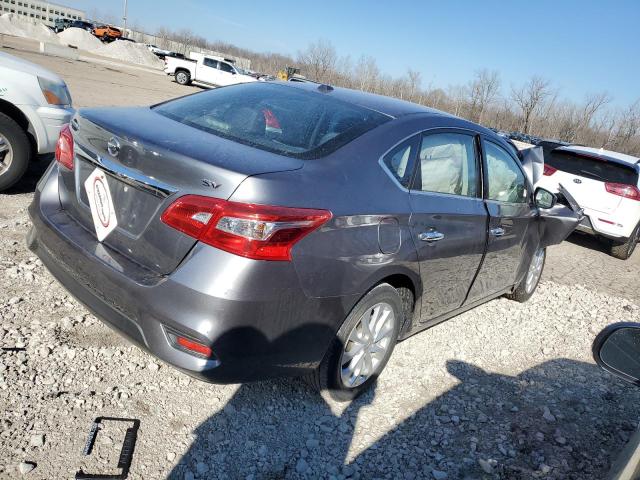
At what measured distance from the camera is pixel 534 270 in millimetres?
5273

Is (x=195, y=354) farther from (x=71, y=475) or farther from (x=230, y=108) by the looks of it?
(x=230, y=108)

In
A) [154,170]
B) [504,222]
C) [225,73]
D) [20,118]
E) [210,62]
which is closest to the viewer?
[154,170]

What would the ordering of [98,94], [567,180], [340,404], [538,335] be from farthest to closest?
[98,94] → [567,180] → [538,335] → [340,404]

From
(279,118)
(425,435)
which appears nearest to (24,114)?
(279,118)

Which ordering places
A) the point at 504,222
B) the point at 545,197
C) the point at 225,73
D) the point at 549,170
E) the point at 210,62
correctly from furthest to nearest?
the point at 210,62, the point at 225,73, the point at 549,170, the point at 545,197, the point at 504,222

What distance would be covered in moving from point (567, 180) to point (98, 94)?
12.2m

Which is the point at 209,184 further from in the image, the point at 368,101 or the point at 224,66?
the point at 224,66

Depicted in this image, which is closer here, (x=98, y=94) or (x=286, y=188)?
(x=286, y=188)

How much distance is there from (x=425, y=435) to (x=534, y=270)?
2.97 metres

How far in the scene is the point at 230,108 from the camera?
3.02 m

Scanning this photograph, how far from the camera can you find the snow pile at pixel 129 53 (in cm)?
4369

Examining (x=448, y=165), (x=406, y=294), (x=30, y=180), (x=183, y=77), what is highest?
(x=448, y=165)

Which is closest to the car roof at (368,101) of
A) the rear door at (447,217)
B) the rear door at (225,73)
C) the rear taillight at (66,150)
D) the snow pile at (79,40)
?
the rear door at (447,217)

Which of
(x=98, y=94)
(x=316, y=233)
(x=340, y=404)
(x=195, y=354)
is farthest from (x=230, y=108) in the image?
(x=98, y=94)
